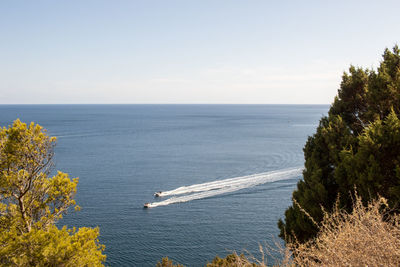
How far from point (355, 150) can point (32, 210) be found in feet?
49.8

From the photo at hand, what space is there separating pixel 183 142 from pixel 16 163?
264ft

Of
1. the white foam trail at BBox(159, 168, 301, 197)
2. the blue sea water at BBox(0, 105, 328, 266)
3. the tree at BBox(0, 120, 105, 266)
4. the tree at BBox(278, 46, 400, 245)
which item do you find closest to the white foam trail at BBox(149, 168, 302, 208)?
the white foam trail at BBox(159, 168, 301, 197)

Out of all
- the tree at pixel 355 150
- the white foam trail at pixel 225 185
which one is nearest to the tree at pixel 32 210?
the tree at pixel 355 150

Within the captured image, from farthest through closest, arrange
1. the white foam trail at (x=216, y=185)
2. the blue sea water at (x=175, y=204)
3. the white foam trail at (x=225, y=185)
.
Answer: the white foam trail at (x=216, y=185) < the white foam trail at (x=225, y=185) < the blue sea water at (x=175, y=204)

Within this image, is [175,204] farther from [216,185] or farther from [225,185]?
[225,185]

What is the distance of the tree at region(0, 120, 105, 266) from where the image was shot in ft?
31.2

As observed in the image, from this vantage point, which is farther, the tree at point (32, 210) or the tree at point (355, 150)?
the tree at point (355, 150)

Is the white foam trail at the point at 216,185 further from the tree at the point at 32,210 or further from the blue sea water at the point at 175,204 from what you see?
the tree at the point at 32,210

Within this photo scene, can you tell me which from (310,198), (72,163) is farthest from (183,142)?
(310,198)

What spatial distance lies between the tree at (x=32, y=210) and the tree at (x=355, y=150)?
8.42m

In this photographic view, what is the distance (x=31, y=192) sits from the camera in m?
11.5

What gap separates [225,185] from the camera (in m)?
47.1

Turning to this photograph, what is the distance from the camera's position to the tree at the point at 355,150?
472 inches

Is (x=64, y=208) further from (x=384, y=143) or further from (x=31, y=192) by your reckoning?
(x=384, y=143)
